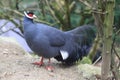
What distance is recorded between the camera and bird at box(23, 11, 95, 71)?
475 cm

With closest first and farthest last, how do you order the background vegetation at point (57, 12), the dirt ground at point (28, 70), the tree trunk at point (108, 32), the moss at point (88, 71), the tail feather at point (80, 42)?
the tree trunk at point (108, 32)
the dirt ground at point (28, 70)
the moss at point (88, 71)
the tail feather at point (80, 42)
the background vegetation at point (57, 12)

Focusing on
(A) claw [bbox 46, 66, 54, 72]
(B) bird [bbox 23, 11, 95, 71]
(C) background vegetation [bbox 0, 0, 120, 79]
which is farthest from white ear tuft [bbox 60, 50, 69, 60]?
(C) background vegetation [bbox 0, 0, 120, 79]

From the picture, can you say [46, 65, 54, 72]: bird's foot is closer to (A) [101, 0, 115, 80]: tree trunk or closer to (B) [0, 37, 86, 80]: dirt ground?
(B) [0, 37, 86, 80]: dirt ground

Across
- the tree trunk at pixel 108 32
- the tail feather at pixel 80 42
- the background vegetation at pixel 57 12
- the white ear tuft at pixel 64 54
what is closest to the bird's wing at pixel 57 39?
the white ear tuft at pixel 64 54

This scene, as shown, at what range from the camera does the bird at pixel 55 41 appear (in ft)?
15.6

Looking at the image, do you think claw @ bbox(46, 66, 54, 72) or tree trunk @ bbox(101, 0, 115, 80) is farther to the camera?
claw @ bbox(46, 66, 54, 72)

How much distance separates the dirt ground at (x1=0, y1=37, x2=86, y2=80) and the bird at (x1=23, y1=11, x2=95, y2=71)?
118 millimetres

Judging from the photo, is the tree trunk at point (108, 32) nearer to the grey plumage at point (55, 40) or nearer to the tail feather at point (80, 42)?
the grey plumage at point (55, 40)

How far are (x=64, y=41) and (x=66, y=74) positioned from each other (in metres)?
0.49

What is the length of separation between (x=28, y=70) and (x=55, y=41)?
1.80ft

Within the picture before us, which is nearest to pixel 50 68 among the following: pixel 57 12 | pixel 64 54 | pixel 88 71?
pixel 64 54

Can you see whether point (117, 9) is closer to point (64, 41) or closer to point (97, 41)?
point (97, 41)

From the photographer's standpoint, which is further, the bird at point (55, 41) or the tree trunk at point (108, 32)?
the bird at point (55, 41)

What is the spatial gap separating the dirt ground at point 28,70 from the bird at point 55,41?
118 mm
